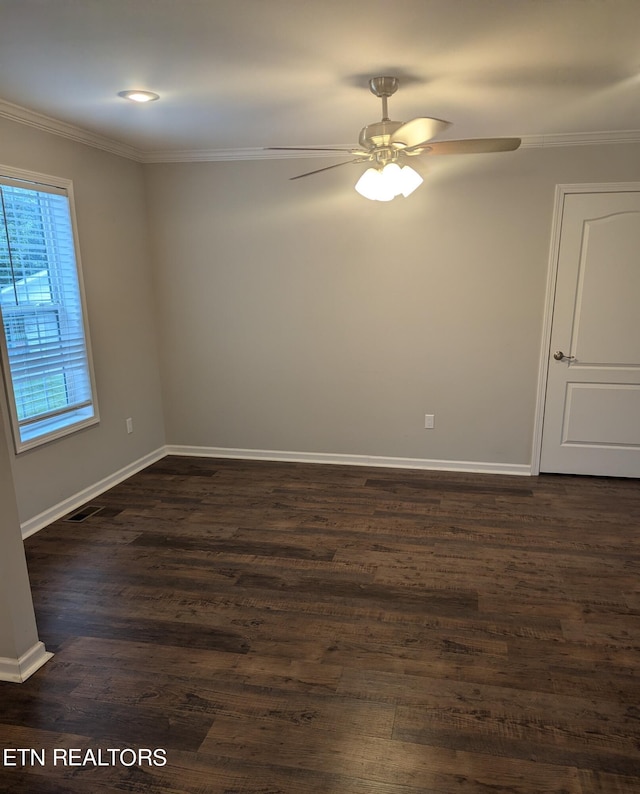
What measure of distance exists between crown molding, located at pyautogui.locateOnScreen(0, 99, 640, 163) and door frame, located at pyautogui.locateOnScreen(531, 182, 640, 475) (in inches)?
11.3

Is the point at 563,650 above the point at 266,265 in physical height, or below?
below

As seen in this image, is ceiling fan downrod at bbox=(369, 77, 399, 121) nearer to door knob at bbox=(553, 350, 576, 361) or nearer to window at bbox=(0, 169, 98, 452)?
window at bbox=(0, 169, 98, 452)

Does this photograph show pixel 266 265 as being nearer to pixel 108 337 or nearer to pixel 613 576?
pixel 108 337

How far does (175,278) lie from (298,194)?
4.11 feet

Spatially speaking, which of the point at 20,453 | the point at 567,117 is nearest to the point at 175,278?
the point at 20,453

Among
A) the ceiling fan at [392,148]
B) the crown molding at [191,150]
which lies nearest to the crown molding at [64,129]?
the crown molding at [191,150]

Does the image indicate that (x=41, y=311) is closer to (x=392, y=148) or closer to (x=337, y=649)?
(x=392, y=148)

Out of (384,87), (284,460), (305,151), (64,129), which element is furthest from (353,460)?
(64,129)

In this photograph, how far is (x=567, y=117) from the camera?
10.9 ft

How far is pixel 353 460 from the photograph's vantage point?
4594 millimetres

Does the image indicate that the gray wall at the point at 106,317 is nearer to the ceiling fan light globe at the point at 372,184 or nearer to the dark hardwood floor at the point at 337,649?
the dark hardwood floor at the point at 337,649

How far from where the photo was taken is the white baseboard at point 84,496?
3.42 meters

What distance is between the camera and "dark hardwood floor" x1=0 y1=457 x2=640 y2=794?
1754 millimetres

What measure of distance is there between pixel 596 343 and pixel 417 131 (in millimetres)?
2412
